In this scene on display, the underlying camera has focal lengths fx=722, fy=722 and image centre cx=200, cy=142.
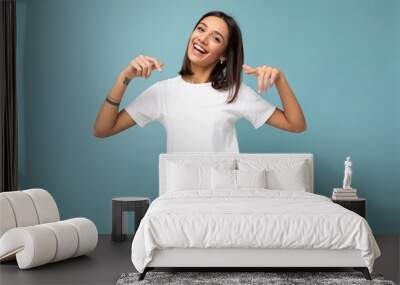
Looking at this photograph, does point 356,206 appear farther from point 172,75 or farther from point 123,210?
point 172,75

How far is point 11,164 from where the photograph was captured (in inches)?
271

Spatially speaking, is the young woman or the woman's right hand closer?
the woman's right hand

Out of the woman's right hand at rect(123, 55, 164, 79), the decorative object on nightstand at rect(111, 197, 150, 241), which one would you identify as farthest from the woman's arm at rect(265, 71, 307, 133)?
the decorative object on nightstand at rect(111, 197, 150, 241)

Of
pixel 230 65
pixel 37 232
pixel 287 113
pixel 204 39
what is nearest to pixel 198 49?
pixel 204 39

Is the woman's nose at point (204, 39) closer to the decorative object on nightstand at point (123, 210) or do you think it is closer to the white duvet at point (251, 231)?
the white duvet at point (251, 231)

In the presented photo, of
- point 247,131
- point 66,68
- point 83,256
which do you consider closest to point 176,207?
point 83,256

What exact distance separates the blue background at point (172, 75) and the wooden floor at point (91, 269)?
3.86 ft

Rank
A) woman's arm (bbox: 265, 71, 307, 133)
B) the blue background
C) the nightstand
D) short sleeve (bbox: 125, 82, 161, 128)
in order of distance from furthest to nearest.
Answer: the blue background → the nightstand → short sleeve (bbox: 125, 82, 161, 128) → woman's arm (bbox: 265, 71, 307, 133)

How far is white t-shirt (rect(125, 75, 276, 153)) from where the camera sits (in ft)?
20.1

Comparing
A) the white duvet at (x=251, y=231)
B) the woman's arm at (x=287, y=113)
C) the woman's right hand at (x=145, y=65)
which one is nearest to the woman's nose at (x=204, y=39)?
the woman's right hand at (x=145, y=65)

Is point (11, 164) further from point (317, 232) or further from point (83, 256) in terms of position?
point (317, 232)

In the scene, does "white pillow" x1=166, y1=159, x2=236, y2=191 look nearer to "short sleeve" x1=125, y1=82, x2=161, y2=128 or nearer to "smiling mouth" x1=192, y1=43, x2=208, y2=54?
"short sleeve" x1=125, y1=82, x2=161, y2=128

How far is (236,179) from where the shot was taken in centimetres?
616

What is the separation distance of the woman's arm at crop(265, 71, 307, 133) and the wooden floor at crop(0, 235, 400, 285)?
4.17ft
